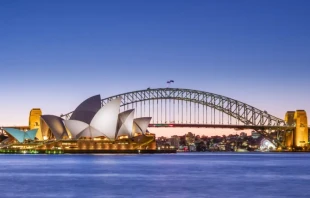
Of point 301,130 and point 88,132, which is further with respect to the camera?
point 301,130

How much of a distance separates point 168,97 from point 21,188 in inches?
3377

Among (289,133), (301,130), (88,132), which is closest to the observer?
(88,132)

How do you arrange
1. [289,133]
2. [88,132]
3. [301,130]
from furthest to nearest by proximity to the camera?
[289,133]
[301,130]
[88,132]

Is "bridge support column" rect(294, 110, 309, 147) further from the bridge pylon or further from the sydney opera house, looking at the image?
the sydney opera house

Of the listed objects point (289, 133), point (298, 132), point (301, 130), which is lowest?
point (289, 133)

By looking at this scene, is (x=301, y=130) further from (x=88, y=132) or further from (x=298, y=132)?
(x=88, y=132)

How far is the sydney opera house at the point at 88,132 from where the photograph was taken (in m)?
104

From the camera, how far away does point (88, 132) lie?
354ft

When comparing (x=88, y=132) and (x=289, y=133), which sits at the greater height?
(x=289, y=133)

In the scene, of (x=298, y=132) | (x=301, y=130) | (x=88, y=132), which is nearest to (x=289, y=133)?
(x=298, y=132)

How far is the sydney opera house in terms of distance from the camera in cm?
10412

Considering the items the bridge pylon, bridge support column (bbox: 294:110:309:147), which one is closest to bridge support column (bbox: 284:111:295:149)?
the bridge pylon

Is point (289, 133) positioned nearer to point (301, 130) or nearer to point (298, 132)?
point (298, 132)

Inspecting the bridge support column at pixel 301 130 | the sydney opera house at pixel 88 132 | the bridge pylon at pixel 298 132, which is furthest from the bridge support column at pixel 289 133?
the sydney opera house at pixel 88 132
